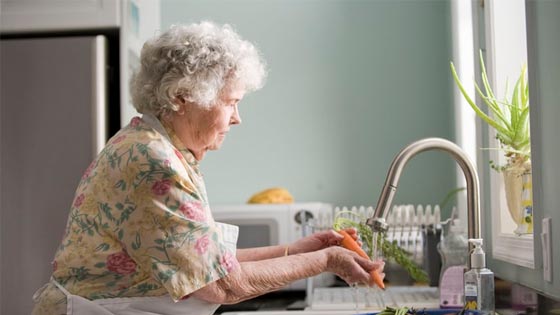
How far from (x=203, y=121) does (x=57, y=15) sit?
129cm

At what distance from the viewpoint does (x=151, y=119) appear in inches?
64.1

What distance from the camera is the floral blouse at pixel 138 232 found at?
142 centimetres

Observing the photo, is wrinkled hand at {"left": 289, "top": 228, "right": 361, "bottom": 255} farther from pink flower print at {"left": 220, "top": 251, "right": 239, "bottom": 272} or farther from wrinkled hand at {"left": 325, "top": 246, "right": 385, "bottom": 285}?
pink flower print at {"left": 220, "top": 251, "right": 239, "bottom": 272}

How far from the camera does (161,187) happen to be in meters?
1.45

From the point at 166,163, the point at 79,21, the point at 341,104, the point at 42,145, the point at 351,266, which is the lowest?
the point at 351,266

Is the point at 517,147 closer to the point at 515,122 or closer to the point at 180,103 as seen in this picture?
the point at 515,122

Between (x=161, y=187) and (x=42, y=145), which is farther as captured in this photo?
(x=42, y=145)

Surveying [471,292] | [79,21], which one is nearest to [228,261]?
[471,292]

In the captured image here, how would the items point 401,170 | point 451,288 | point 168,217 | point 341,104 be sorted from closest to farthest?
point 401,170 → point 168,217 → point 451,288 → point 341,104

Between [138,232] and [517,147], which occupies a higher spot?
[517,147]

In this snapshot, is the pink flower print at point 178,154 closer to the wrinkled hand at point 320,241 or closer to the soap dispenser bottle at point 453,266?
the wrinkled hand at point 320,241

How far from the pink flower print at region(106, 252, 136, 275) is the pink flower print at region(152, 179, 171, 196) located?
5.9 inches

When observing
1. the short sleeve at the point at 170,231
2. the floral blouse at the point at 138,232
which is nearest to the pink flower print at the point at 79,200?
the floral blouse at the point at 138,232

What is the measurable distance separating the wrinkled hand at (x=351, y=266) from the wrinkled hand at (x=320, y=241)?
A: 7.0 inches
